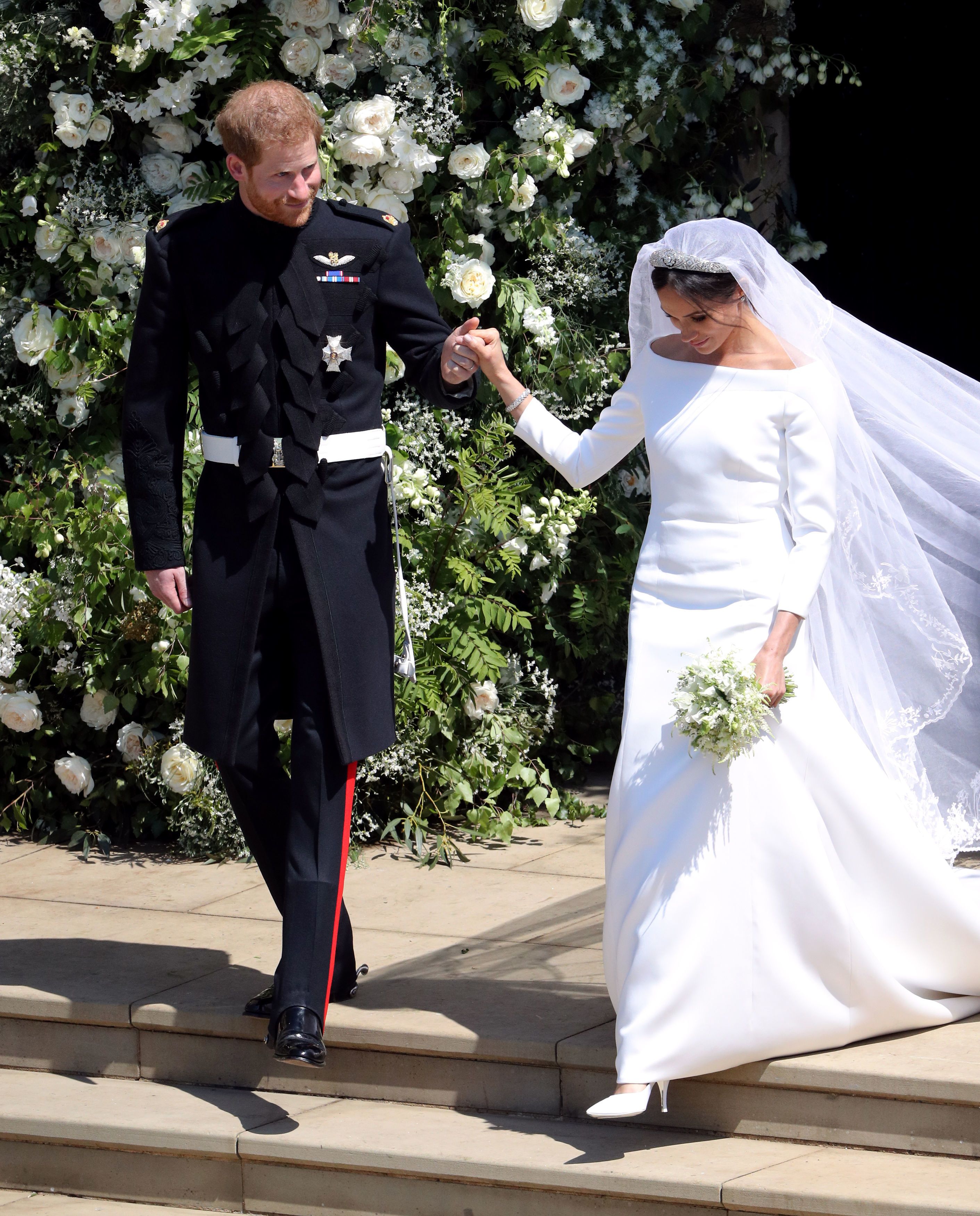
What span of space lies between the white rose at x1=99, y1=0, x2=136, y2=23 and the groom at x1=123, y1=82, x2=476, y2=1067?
6.38 feet

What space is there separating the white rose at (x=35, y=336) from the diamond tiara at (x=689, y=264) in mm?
2837

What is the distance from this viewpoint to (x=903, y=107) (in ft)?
20.5

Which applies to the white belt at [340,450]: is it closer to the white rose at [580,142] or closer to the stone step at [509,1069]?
the stone step at [509,1069]

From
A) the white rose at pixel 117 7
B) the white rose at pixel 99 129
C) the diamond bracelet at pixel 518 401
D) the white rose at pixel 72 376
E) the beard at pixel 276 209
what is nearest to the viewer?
the beard at pixel 276 209

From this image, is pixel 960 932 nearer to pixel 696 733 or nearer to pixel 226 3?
pixel 696 733

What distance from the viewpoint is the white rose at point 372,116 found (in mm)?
5332

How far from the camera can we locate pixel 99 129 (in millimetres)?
5535

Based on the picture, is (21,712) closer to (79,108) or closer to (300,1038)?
(79,108)

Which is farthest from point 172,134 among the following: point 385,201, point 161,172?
point 385,201

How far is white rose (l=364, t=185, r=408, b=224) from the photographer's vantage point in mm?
5496

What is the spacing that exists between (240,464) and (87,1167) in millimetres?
1548

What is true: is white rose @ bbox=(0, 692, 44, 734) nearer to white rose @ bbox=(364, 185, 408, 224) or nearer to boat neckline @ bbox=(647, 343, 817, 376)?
white rose @ bbox=(364, 185, 408, 224)

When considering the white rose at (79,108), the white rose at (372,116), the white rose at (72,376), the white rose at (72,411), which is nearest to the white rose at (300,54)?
the white rose at (372,116)

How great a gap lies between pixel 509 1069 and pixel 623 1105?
18.8 inches
